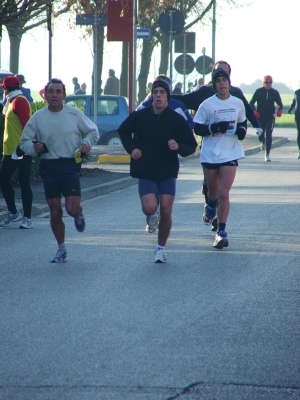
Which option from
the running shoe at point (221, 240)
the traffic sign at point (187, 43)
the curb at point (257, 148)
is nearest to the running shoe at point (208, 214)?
the running shoe at point (221, 240)

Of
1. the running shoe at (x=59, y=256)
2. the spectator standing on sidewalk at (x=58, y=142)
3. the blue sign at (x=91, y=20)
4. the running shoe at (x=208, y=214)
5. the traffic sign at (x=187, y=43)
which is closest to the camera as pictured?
the spectator standing on sidewalk at (x=58, y=142)

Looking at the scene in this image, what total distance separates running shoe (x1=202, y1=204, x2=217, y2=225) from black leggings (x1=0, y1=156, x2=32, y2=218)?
2.21 m

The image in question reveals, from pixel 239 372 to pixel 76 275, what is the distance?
3315mm

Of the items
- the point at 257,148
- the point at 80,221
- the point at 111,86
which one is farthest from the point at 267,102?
the point at 80,221

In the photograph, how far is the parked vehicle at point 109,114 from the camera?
27420 millimetres

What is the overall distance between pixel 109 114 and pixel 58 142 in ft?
61.3

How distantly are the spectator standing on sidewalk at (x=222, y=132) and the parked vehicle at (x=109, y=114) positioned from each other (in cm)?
1761

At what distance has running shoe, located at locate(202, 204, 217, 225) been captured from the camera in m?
10.8

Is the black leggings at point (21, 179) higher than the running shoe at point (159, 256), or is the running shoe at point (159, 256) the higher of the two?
the black leggings at point (21, 179)

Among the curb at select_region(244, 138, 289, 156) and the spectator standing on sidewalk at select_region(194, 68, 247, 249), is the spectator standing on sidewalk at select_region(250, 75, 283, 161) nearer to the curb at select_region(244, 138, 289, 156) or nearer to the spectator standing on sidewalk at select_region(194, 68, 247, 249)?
the curb at select_region(244, 138, 289, 156)

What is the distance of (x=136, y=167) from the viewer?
8945mm

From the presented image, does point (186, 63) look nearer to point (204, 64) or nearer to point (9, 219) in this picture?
point (204, 64)

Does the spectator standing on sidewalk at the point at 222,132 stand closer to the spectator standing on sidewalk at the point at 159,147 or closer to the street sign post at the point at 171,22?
the spectator standing on sidewalk at the point at 159,147

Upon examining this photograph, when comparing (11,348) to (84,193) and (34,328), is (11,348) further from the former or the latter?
(84,193)
